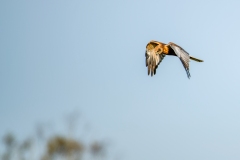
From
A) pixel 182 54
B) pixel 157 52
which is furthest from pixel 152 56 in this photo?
pixel 182 54

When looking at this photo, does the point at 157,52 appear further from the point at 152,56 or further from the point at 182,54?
the point at 182,54

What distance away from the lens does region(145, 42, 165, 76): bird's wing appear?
1323 cm

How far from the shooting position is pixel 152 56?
1355cm

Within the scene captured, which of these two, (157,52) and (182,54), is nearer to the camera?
(182,54)

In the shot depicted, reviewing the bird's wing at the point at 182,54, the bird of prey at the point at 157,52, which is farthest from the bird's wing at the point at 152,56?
the bird's wing at the point at 182,54

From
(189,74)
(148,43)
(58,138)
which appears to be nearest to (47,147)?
(58,138)

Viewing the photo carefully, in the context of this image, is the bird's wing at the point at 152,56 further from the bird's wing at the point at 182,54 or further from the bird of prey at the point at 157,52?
the bird's wing at the point at 182,54

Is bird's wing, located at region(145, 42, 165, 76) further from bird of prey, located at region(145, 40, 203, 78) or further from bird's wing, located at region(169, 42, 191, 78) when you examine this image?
bird's wing, located at region(169, 42, 191, 78)

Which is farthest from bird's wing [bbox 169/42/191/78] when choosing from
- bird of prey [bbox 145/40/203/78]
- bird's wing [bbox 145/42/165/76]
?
bird's wing [bbox 145/42/165/76]

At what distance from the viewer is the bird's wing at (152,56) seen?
13234mm

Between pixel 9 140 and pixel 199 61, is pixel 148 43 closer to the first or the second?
→ pixel 199 61

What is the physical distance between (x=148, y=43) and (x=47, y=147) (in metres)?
28.1

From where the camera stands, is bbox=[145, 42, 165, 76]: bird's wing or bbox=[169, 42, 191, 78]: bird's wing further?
bbox=[145, 42, 165, 76]: bird's wing

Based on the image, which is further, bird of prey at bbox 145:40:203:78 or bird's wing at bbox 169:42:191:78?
bird of prey at bbox 145:40:203:78
